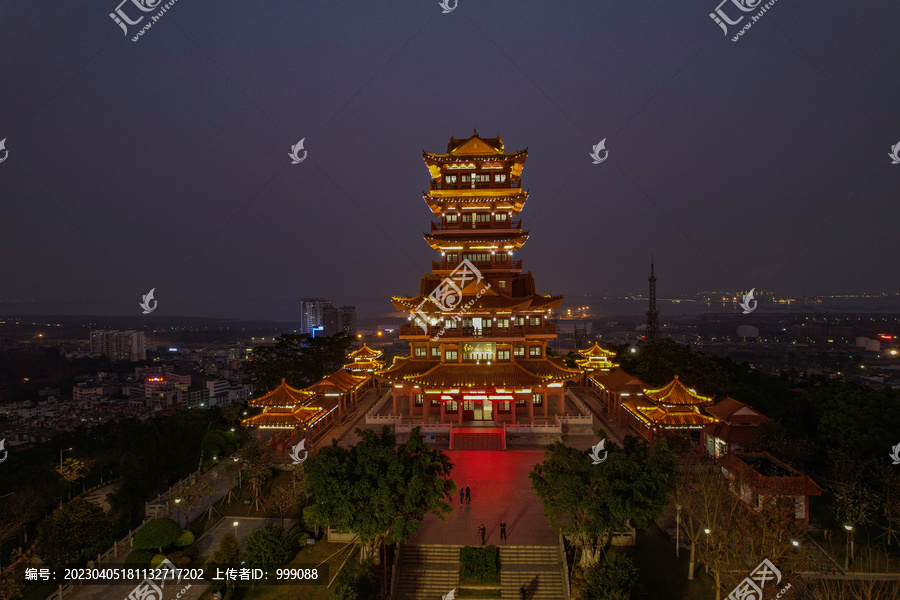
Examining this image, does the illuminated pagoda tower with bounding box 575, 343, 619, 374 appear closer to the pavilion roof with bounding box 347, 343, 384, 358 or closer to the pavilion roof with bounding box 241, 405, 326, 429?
the pavilion roof with bounding box 347, 343, 384, 358

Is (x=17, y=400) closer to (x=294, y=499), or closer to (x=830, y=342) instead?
(x=294, y=499)

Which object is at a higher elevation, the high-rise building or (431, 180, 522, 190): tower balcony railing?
(431, 180, 522, 190): tower balcony railing

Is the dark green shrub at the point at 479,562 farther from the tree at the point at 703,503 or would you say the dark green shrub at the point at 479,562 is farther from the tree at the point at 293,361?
the tree at the point at 293,361

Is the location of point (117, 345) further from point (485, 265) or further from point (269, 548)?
point (269, 548)

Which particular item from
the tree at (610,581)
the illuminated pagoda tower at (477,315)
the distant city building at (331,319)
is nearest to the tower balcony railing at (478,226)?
the illuminated pagoda tower at (477,315)

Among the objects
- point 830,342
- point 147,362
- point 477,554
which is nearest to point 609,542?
point 477,554

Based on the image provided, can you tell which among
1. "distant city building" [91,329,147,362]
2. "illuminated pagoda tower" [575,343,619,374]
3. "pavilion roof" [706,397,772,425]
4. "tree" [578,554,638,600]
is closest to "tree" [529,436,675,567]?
"tree" [578,554,638,600]
